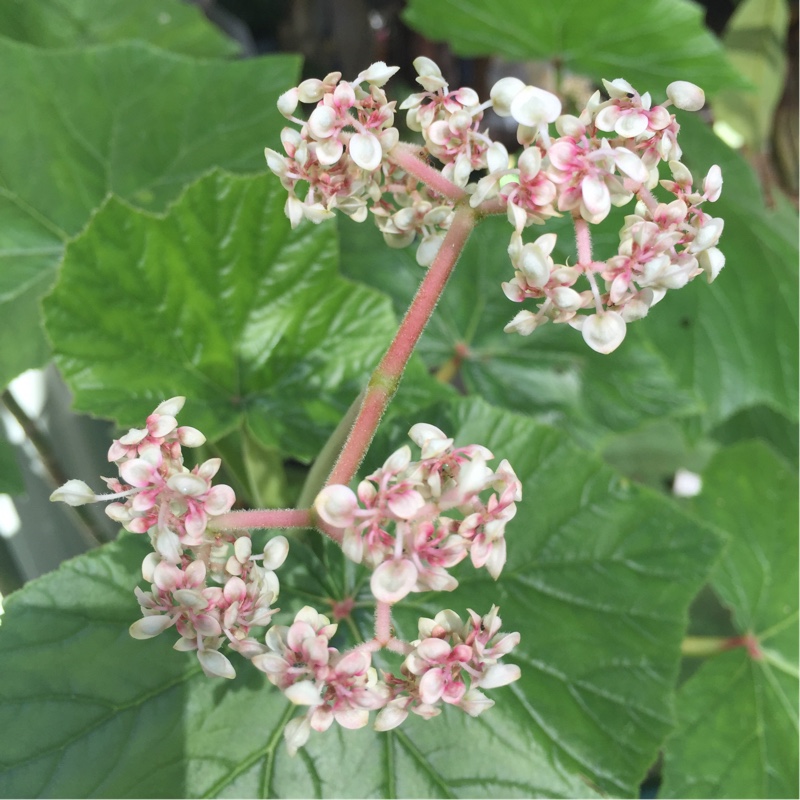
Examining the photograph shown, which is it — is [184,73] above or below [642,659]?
above

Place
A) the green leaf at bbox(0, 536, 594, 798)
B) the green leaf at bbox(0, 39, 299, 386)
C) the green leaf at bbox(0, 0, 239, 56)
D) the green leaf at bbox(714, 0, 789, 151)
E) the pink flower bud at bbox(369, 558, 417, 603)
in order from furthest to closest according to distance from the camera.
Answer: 1. the green leaf at bbox(714, 0, 789, 151)
2. the green leaf at bbox(0, 0, 239, 56)
3. the green leaf at bbox(0, 39, 299, 386)
4. the green leaf at bbox(0, 536, 594, 798)
5. the pink flower bud at bbox(369, 558, 417, 603)

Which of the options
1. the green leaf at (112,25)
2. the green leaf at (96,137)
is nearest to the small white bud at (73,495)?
the green leaf at (96,137)

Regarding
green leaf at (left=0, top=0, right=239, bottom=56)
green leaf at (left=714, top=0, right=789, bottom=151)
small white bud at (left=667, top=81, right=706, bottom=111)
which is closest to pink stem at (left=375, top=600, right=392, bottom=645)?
small white bud at (left=667, top=81, right=706, bottom=111)

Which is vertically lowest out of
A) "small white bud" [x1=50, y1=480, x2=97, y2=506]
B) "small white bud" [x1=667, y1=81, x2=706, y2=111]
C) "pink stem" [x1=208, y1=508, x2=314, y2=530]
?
"pink stem" [x1=208, y1=508, x2=314, y2=530]

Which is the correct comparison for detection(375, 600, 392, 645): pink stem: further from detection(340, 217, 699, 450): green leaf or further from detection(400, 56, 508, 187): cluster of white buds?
detection(340, 217, 699, 450): green leaf

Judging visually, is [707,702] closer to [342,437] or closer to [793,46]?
[342,437]

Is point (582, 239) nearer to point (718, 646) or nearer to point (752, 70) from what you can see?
point (718, 646)

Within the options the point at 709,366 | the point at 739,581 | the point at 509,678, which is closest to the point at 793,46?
the point at 709,366
